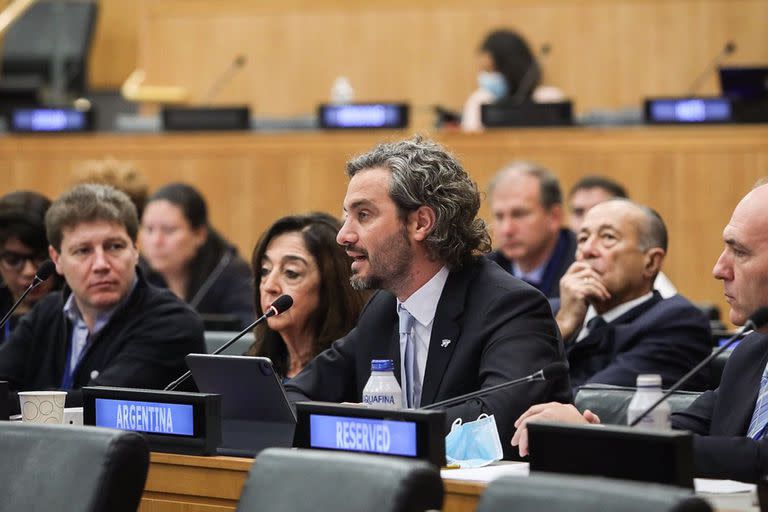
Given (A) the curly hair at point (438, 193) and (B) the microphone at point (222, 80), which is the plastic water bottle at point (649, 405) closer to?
(A) the curly hair at point (438, 193)

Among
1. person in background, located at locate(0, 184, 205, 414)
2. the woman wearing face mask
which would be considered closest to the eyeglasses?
person in background, located at locate(0, 184, 205, 414)

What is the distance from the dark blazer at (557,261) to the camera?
19.4 ft

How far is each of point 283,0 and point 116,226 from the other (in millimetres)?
5982

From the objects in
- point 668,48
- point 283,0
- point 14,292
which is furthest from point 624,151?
point 14,292

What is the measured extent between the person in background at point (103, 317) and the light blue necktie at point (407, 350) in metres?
1.08

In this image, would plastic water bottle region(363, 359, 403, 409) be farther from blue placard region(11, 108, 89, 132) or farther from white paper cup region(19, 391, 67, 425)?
blue placard region(11, 108, 89, 132)

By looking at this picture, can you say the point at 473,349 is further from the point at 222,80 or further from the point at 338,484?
the point at 222,80

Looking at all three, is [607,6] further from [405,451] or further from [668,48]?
[405,451]

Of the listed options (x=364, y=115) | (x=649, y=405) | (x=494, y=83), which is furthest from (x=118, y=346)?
(x=494, y=83)

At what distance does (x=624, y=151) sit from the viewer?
772 cm

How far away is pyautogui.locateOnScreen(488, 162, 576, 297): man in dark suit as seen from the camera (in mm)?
6039

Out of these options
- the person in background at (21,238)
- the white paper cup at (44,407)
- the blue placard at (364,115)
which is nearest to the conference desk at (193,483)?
the white paper cup at (44,407)

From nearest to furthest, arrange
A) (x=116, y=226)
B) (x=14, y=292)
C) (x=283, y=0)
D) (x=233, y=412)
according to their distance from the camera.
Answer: (x=233, y=412) → (x=116, y=226) → (x=14, y=292) → (x=283, y=0)

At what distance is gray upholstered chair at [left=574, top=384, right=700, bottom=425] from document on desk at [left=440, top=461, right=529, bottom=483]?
717 millimetres
